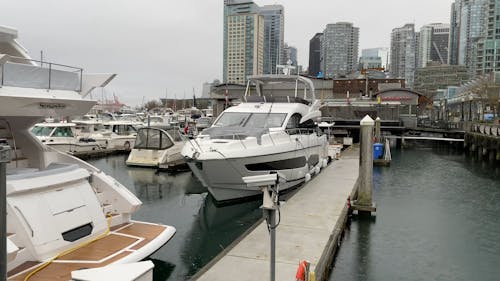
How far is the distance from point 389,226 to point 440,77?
129 metres

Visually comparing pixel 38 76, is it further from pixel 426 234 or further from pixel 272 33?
pixel 272 33

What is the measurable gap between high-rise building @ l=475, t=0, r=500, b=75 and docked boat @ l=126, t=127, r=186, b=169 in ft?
334

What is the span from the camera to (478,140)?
34.4 meters

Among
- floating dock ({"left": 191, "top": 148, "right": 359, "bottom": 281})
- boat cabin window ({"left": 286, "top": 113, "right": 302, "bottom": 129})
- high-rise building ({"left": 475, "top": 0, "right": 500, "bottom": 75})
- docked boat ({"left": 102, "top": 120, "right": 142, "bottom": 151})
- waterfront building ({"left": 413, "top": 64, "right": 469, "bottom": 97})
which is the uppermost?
high-rise building ({"left": 475, "top": 0, "right": 500, "bottom": 75})

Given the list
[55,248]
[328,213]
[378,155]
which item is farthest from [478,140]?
[55,248]

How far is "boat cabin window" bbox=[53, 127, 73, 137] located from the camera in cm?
2644

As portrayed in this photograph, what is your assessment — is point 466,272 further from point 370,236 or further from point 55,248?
point 55,248

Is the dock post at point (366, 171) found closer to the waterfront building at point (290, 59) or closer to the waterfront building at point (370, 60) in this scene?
the waterfront building at point (290, 59)

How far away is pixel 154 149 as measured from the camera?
2302 cm

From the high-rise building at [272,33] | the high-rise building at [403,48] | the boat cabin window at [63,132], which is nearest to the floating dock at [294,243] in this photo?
the boat cabin window at [63,132]

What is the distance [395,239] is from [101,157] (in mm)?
21529

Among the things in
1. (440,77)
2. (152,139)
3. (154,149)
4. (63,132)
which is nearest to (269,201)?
(154,149)

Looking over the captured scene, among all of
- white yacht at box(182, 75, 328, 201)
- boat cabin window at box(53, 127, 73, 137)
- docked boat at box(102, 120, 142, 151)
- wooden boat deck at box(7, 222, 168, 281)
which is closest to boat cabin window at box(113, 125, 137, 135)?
docked boat at box(102, 120, 142, 151)

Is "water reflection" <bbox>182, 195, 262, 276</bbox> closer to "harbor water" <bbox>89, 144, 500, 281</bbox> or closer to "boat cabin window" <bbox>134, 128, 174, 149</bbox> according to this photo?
"harbor water" <bbox>89, 144, 500, 281</bbox>
